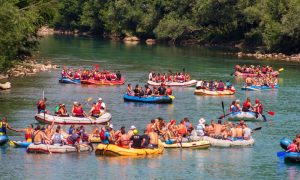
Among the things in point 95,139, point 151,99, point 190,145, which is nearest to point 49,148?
point 95,139

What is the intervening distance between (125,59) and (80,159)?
49.3 meters

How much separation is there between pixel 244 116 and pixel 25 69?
1068 inches

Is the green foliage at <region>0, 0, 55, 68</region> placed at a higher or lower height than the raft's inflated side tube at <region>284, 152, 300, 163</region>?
higher

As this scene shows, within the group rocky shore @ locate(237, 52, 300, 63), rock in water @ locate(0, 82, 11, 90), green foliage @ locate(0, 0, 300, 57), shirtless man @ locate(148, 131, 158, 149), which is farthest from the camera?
rocky shore @ locate(237, 52, 300, 63)

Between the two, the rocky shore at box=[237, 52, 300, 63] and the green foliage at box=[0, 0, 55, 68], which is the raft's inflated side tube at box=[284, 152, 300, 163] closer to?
the green foliage at box=[0, 0, 55, 68]

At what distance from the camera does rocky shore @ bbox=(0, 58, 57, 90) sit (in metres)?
62.1

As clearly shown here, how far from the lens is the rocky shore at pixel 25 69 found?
Answer: 6209cm

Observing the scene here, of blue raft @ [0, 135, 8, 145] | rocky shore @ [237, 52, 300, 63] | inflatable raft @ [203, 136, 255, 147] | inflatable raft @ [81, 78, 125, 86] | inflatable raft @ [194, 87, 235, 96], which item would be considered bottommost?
rocky shore @ [237, 52, 300, 63]

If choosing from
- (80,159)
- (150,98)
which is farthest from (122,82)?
(80,159)

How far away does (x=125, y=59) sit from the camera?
84.7m

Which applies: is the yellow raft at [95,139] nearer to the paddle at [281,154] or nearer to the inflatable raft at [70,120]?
the inflatable raft at [70,120]

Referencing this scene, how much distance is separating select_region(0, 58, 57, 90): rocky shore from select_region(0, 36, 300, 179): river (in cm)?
94

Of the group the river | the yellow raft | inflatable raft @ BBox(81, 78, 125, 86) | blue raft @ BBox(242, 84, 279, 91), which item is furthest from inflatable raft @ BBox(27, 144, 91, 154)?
blue raft @ BBox(242, 84, 279, 91)

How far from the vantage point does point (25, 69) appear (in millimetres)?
69062
